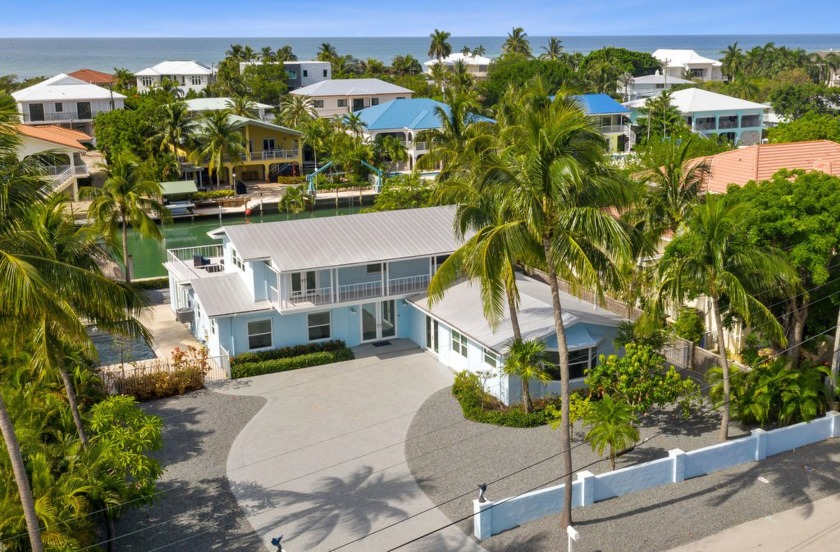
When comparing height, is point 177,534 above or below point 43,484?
below

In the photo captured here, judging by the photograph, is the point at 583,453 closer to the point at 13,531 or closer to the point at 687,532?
the point at 687,532

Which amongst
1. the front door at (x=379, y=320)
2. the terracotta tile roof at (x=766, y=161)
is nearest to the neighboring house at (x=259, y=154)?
the front door at (x=379, y=320)

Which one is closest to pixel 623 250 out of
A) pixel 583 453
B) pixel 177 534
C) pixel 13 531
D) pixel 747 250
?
pixel 747 250

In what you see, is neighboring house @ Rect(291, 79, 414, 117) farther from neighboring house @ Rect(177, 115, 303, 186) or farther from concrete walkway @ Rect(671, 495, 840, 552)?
concrete walkway @ Rect(671, 495, 840, 552)

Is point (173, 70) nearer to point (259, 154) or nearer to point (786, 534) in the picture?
point (259, 154)

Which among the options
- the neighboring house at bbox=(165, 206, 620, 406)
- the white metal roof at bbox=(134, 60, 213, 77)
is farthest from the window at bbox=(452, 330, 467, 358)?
the white metal roof at bbox=(134, 60, 213, 77)

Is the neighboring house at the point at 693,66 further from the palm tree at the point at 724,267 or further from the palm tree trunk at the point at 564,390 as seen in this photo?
the palm tree trunk at the point at 564,390

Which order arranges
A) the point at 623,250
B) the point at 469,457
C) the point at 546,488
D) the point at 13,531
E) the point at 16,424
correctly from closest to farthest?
1. the point at 13,531
2. the point at 623,250
3. the point at 16,424
4. the point at 546,488
5. the point at 469,457
